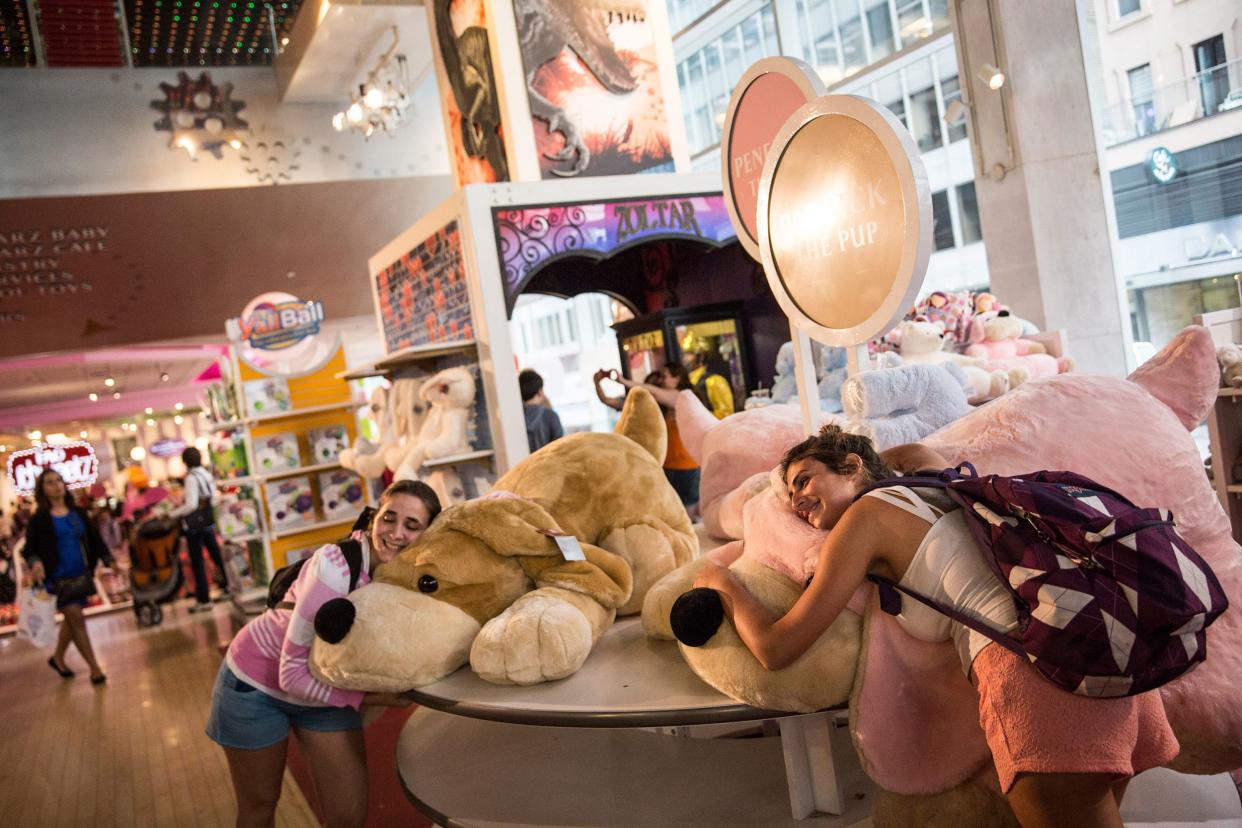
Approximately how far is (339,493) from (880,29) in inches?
217

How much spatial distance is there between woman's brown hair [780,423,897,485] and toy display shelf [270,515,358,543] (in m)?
6.51

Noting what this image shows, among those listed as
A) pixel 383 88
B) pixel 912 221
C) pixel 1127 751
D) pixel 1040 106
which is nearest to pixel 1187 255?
pixel 1040 106

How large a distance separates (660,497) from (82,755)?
4119mm

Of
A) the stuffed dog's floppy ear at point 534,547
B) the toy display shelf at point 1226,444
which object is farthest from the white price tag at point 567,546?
the toy display shelf at point 1226,444

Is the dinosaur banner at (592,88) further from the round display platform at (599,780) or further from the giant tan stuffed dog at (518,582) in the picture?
the round display platform at (599,780)

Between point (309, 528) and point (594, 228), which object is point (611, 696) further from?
point (309, 528)

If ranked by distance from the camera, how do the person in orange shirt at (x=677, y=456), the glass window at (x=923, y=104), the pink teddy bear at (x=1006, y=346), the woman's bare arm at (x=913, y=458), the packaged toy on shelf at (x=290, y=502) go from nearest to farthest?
the woman's bare arm at (x=913, y=458)
the pink teddy bear at (x=1006, y=346)
the person in orange shirt at (x=677, y=456)
the glass window at (x=923, y=104)
the packaged toy on shelf at (x=290, y=502)

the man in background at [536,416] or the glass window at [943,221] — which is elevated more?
the glass window at [943,221]

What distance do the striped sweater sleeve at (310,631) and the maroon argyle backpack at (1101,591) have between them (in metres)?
1.64

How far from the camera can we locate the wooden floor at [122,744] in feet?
14.6

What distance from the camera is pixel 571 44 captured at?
Answer: 5.93m

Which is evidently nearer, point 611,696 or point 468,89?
point 611,696

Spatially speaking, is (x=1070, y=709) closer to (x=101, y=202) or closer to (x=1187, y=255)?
(x=1187, y=255)

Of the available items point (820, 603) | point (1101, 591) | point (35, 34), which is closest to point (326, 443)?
point (35, 34)
